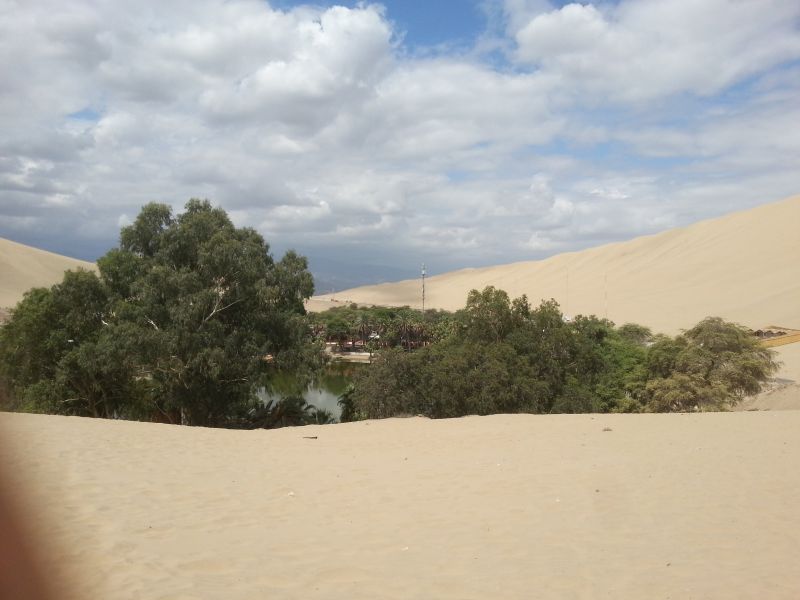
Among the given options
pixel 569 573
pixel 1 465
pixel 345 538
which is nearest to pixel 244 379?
pixel 345 538

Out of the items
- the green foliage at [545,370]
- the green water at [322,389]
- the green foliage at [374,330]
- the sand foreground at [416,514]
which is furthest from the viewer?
the green foliage at [374,330]

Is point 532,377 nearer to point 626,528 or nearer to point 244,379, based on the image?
point 244,379

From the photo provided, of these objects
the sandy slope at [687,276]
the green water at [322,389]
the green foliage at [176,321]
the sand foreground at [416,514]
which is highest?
the sandy slope at [687,276]

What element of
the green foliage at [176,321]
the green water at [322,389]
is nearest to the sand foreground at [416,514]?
the green foliage at [176,321]

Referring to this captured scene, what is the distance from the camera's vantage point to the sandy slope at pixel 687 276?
69750 millimetres

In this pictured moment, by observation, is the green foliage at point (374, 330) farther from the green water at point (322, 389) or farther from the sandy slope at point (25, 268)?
the sandy slope at point (25, 268)

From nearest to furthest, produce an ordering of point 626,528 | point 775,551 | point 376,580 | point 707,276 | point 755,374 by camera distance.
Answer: point 376,580, point 775,551, point 626,528, point 755,374, point 707,276

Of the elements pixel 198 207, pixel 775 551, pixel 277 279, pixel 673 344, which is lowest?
pixel 775 551

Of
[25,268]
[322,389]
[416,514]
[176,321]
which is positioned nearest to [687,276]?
[322,389]

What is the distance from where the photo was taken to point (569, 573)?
218 inches

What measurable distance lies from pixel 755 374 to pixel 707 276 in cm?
7487

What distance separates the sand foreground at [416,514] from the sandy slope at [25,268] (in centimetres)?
10011

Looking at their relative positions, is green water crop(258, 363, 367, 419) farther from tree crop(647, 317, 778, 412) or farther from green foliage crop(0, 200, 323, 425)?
tree crop(647, 317, 778, 412)

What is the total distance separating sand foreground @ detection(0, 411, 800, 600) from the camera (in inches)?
203
